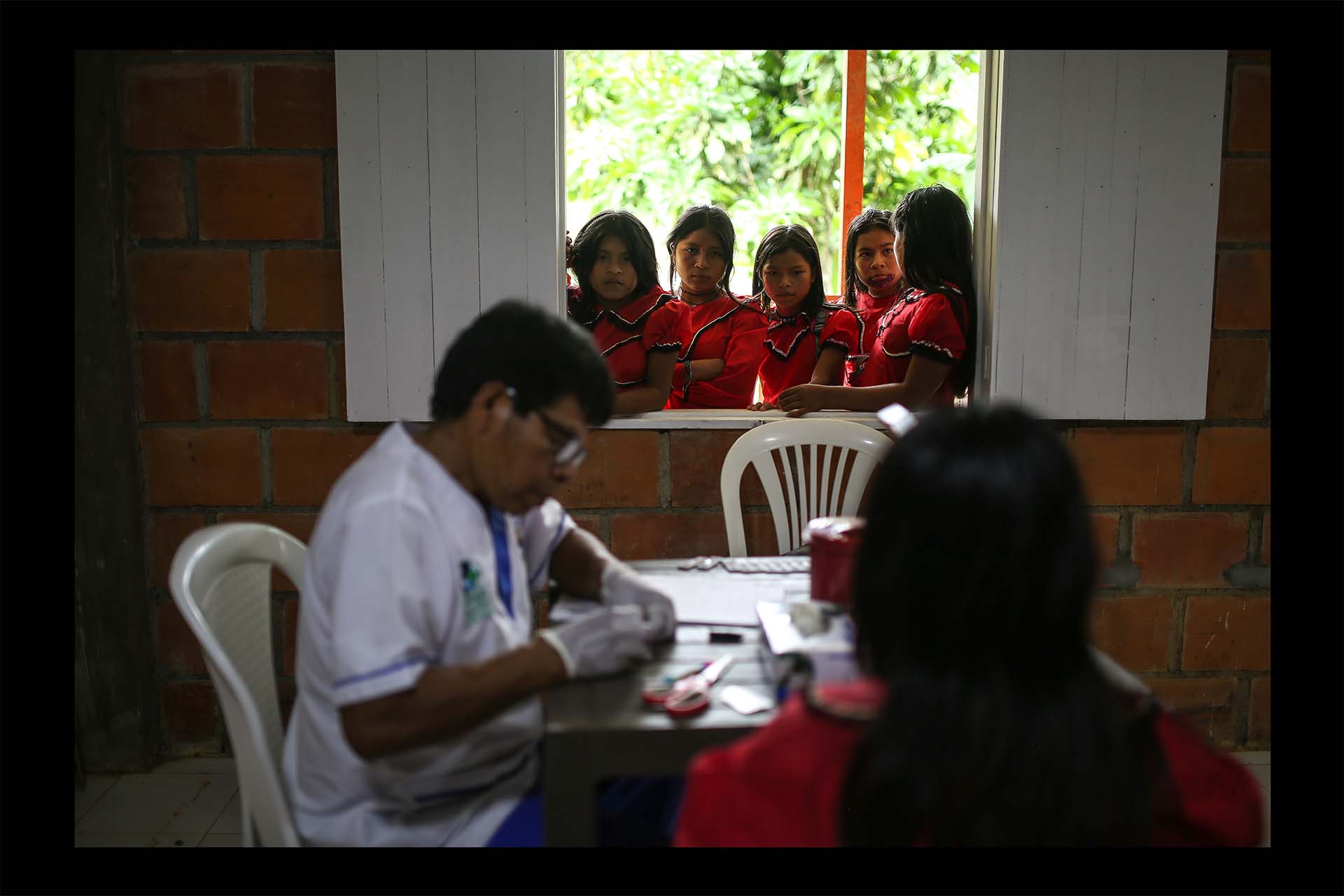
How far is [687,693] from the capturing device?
1.18m

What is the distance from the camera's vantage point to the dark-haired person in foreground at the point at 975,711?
2.62 feet

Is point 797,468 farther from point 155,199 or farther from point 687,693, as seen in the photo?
point 155,199

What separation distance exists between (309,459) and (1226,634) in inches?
96.0

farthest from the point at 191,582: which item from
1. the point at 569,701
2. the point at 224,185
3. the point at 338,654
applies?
the point at 224,185

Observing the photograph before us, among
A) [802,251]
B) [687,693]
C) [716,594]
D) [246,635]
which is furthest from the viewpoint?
[802,251]

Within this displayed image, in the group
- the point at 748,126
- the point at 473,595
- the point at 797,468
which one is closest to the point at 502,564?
the point at 473,595

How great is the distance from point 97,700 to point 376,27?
181 centimetres

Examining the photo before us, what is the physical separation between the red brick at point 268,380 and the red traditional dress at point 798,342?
1363 mm

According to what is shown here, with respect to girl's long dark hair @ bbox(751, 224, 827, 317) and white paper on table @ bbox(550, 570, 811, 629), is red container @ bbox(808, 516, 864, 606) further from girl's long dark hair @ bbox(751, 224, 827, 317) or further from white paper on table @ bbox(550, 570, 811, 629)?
girl's long dark hair @ bbox(751, 224, 827, 317)

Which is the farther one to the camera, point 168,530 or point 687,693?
point 168,530

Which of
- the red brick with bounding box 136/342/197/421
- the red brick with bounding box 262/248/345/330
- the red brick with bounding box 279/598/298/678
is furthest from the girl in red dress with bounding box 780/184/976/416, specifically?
the red brick with bounding box 136/342/197/421

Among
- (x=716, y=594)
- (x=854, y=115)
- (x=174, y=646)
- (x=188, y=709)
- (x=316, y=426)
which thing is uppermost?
(x=854, y=115)

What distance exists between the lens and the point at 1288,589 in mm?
1909

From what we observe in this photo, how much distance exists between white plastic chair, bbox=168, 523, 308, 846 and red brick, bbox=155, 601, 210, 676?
1.21 meters
